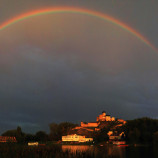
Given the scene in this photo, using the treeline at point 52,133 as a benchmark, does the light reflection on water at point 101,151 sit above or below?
below

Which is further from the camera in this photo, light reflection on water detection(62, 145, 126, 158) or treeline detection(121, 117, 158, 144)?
treeline detection(121, 117, 158, 144)

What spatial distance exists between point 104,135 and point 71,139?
20979 mm

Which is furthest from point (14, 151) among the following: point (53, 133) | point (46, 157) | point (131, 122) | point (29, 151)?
point (53, 133)

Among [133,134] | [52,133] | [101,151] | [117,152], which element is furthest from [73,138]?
[117,152]

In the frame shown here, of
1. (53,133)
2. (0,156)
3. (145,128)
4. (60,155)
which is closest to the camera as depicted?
(0,156)

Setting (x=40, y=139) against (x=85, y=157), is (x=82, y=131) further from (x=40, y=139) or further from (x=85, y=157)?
(x=85, y=157)

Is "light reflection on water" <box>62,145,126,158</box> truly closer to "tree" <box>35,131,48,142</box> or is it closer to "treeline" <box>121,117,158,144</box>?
"treeline" <box>121,117,158,144</box>

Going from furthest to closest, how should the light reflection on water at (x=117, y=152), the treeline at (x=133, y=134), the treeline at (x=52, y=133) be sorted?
1. the treeline at (x=52, y=133)
2. the treeline at (x=133, y=134)
3. the light reflection on water at (x=117, y=152)

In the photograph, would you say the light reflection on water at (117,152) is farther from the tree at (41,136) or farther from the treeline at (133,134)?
the tree at (41,136)

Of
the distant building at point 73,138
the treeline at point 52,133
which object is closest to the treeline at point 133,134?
the treeline at point 52,133

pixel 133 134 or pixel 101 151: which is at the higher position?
pixel 133 134

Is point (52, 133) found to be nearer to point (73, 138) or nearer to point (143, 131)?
point (73, 138)

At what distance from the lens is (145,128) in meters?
103

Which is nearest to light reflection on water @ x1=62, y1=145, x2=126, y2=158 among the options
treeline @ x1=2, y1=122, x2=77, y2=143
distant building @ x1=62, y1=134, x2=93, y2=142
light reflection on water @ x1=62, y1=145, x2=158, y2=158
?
light reflection on water @ x1=62, y1=145, x2=158, y2=158
